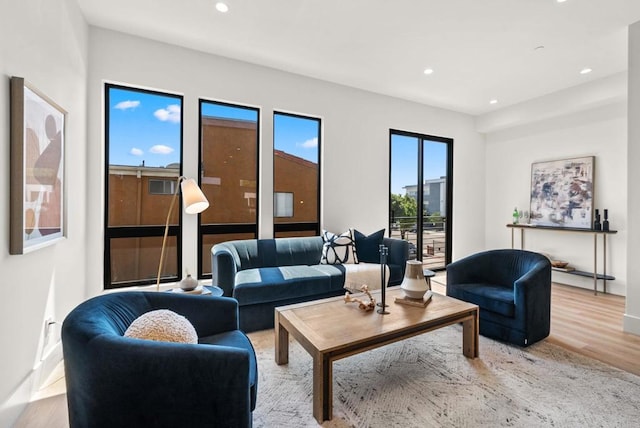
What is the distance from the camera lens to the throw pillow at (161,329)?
1.29 metres

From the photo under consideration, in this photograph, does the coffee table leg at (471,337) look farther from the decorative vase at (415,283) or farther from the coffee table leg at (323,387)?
the coffee table leg at (323,387)

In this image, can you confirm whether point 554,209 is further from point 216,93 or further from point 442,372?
point 216,93

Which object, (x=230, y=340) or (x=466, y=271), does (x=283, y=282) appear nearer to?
(x=230, y=340)

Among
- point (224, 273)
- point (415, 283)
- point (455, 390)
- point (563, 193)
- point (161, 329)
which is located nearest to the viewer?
point (161, 329)

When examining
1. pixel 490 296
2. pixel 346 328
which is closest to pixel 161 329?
pixel 346 328

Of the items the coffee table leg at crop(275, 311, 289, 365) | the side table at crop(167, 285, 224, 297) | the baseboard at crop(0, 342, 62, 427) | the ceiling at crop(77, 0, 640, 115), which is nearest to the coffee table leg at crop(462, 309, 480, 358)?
the coffee table leg at crop(275, 311, 289, 365)

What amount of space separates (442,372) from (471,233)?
4.04m

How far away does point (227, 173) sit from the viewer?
12.0 ft

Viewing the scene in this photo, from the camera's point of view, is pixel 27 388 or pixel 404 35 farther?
pixel 404 35

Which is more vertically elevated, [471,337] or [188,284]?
[188,284]

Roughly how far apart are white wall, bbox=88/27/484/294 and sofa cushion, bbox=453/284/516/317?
73.1 inches

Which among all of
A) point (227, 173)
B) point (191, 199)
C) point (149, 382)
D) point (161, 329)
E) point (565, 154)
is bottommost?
point (149, 382)

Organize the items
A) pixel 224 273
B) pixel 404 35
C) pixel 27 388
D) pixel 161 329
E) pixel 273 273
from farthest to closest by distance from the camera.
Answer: pixel 273 273
pixel 404 35
pixel 224 273
pixel 27 388
pixel 161 329

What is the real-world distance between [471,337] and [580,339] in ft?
4.07
